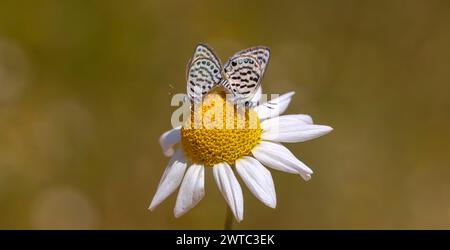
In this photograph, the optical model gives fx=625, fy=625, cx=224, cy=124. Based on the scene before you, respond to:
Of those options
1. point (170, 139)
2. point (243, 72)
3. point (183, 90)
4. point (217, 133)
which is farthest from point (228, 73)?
point (183, 90)

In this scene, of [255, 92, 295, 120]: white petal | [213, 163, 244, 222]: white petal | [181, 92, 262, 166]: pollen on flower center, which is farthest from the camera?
[255, 92, 295, 120]: white petal

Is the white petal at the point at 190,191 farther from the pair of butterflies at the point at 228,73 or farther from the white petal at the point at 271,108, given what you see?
the white petal at the point at 271,108

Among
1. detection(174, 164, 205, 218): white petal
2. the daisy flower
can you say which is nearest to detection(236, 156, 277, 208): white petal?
the daisy flower

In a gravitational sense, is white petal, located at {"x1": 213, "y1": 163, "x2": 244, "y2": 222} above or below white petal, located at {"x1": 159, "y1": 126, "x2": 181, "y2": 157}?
below

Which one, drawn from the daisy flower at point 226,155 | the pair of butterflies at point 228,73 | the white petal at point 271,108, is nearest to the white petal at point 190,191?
the daisy flower at point 226,155

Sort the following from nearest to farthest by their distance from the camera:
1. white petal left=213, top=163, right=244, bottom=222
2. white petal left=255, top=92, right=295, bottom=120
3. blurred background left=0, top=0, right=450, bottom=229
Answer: white petal left=213, top=163, right=244, bottom=222
white petal left=255, top=92, right=295, bottom=120
blurred background left=0, top=0, right=450, bottom=229

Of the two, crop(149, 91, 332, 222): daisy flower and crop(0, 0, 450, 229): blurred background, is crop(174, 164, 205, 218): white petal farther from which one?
crop(0, 0, 450, 229): blurred background
